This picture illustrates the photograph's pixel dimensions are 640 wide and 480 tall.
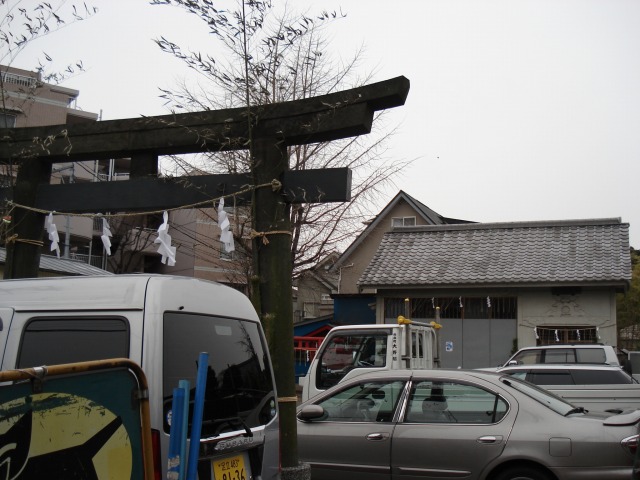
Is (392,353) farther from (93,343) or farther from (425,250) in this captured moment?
(425,250)

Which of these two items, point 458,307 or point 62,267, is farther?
point 458,307

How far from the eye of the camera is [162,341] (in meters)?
4.69

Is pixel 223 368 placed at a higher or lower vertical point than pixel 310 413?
higher

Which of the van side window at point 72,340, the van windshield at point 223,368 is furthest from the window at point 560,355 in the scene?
the van side window at point 72,340

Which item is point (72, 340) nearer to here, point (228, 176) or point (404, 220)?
point (228, 176)

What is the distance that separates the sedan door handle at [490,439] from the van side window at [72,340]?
4017 millimetres

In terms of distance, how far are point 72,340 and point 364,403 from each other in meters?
4.04

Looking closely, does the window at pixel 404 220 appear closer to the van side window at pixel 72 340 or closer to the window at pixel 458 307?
the window at pixel 458 307

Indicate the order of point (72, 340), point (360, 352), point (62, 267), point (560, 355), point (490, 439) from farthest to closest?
point (62, 267), point (560, 355), point (360, 352), point (490, 439), point (72, 340)

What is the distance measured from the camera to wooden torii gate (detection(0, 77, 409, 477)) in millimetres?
6797

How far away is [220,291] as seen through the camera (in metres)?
5.48

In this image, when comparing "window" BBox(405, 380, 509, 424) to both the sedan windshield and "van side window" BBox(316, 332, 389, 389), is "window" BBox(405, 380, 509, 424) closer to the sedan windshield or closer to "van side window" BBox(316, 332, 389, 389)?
the sedan windshield

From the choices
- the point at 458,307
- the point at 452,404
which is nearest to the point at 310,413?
the point at 452,404

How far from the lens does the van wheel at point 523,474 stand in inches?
277
